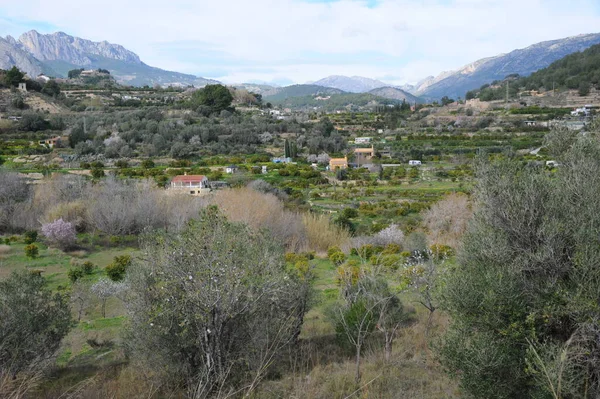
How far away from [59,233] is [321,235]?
11835 millimetres

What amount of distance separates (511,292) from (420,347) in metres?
Result: 4.04

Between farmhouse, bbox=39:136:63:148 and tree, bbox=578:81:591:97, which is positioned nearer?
farmhouse, bbox=39:136:63:148

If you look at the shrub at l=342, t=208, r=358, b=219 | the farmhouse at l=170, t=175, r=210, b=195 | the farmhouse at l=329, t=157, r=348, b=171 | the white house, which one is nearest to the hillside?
the farmhouse at l=329, t=157, r=348, b=171

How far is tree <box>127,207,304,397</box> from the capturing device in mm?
5809

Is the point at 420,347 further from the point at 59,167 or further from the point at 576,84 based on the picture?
the point at 576,84

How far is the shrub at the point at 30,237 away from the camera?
19.9m

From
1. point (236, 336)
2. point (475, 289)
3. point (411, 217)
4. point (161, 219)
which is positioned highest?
point (475, 289)

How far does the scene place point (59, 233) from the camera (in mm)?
19609

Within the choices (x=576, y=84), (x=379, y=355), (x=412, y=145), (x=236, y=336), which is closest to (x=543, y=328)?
(x=379, y=355)

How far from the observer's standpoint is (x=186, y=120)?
1889 inches

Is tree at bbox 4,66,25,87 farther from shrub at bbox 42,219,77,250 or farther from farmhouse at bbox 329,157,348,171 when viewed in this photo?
shrub at bbox 42,219,77,250

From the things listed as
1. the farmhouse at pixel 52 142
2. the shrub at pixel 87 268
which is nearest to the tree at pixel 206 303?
the shrub at pixel 87 268

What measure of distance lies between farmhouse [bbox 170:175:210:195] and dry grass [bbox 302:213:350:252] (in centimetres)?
749

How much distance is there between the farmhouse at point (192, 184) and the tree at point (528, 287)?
71.8 feet
